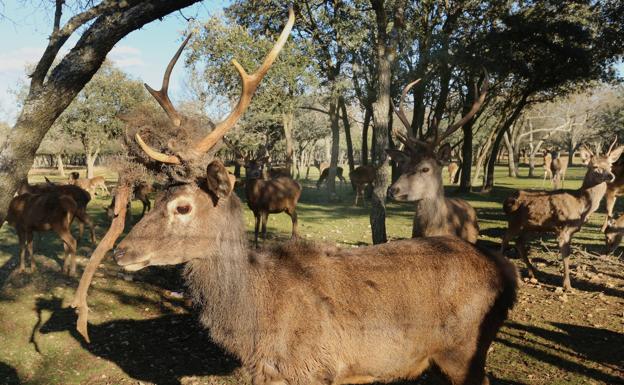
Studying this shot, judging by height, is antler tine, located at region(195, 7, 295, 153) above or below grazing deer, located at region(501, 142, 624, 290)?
above

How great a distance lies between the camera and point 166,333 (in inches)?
254

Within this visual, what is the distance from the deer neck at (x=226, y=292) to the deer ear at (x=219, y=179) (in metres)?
0.31

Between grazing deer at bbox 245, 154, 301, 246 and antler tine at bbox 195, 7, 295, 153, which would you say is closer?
antler tine at bbox 195, 7, 295, 153

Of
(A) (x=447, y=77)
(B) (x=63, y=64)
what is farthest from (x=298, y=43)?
(B) (x=63, y=64)

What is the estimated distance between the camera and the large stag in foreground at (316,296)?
3438mm

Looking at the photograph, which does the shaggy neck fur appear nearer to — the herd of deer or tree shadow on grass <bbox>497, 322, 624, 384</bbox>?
tree shadow on grass <bbox>497, 322, 624, 384</bbox>

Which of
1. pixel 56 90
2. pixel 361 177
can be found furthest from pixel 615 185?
pixel 56 90

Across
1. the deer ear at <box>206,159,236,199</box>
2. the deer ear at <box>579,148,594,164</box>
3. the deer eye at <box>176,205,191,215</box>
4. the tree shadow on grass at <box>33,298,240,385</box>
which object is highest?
the deer ear at <box>579,148,594,164</box>

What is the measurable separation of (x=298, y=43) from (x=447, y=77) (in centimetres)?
730

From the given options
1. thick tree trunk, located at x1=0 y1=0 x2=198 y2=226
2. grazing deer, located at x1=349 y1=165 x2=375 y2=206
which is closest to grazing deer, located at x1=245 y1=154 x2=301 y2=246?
thick tree trunk, located at x1=0 y1=0 x2=198 y2=226

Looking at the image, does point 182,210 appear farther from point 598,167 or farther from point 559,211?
point 598,167

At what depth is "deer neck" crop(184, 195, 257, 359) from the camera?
3507 mm

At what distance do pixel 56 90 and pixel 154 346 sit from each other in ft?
11.0

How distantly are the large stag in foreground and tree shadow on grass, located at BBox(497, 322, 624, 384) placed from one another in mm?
2400
